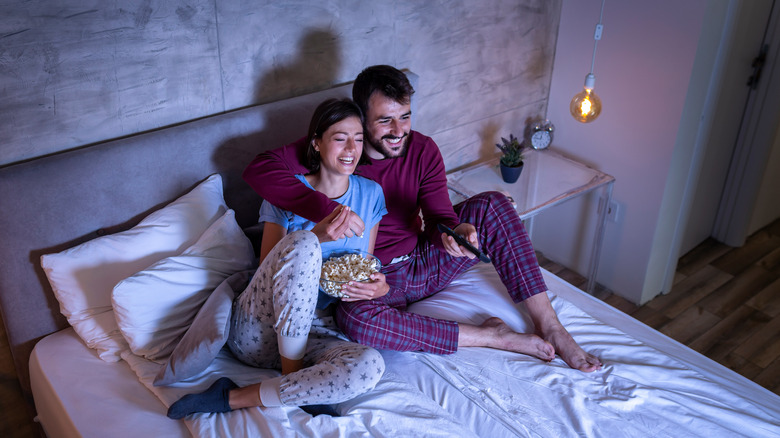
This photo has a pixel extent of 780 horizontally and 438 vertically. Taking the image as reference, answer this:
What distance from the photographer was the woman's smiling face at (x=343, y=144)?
1.77 meters

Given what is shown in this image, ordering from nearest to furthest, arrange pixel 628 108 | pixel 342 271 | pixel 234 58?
1. pixel 342 271
2. pixel 234 58
3. pixel 628 108

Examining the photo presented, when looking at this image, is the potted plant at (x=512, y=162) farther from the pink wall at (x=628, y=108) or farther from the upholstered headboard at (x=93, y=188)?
the upholstered headboard at (x=93, y=188)

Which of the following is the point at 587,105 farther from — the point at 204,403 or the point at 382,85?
the point at 204,403

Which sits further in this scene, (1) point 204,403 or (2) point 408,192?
(2) point 408,192

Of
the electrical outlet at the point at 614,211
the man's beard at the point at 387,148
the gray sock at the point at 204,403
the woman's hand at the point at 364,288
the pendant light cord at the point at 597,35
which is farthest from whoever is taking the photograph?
the electrical outlet at the point at 614,211

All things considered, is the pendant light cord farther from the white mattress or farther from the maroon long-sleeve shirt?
the white mattress

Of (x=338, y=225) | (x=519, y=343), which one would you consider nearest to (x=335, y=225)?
(x=338, y=225)

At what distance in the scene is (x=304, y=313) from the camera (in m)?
1.56

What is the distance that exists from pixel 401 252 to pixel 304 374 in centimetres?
60

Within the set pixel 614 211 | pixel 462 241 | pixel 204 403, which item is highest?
pixel 462 241

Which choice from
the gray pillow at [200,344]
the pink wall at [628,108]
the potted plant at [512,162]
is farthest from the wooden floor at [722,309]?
the gray pillow at [200,344]

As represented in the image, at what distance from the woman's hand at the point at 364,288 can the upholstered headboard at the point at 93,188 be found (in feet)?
1.90

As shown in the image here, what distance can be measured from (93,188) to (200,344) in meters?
0.55

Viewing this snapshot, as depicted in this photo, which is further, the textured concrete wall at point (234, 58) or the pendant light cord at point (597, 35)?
the pendant light cord at point (597, 35)
